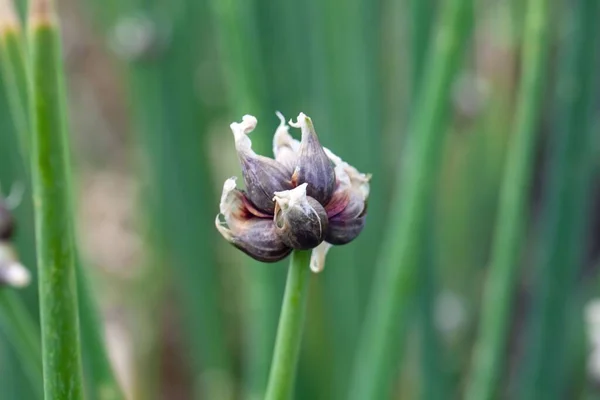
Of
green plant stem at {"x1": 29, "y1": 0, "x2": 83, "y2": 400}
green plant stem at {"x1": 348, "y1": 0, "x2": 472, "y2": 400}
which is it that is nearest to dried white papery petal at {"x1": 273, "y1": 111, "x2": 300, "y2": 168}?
green plant stem at {"x1": 29, "y1": 0, "x2": 83, "y2": 400}

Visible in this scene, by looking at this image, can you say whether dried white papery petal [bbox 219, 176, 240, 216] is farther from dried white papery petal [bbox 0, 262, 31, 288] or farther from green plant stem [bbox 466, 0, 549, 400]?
green plant stem [bbox 466, 0, 549, 400]

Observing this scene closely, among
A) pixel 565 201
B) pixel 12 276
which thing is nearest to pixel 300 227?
pixel 12 276

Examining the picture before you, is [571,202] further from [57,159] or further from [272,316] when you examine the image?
[57,159]

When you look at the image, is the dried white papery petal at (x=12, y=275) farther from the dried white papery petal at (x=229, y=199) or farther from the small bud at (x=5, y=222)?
the dried white papery petal at (x=229, y=199)

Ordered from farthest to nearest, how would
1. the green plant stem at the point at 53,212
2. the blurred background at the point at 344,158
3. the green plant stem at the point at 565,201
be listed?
the blurred background at the point at 344,158 → the green plant stem at the point at 565,201 → the green plant stem at the point at 53,212

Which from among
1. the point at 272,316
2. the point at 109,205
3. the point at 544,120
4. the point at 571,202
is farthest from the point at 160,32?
the point at 109,205

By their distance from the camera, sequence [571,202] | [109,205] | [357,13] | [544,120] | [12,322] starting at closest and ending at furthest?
[12,322]
[571,202]
[357,13]
[544,120]
[109,205]

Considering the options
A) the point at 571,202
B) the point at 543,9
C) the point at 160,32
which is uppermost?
the point at 160,32

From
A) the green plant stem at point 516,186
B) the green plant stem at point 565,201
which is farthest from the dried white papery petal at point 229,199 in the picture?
the green plant stem at point 565,201
